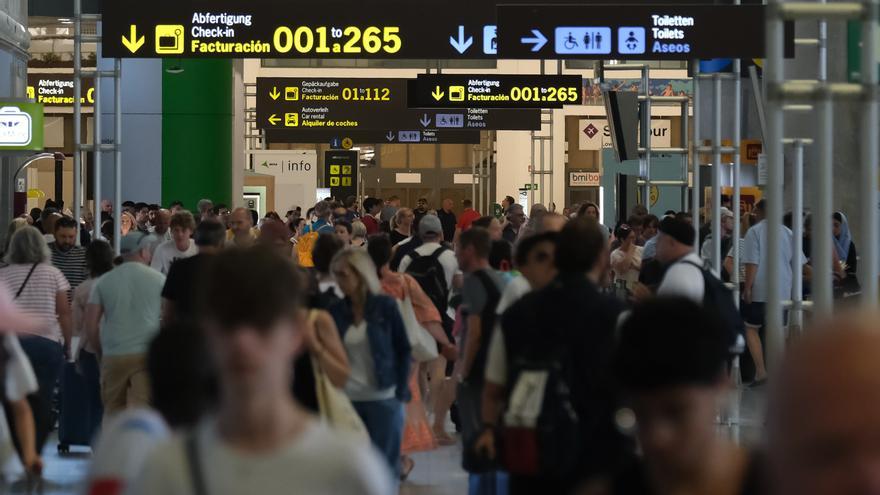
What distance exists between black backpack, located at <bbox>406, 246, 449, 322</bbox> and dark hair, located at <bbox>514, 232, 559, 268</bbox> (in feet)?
17.2

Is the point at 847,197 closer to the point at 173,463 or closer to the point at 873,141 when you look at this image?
the point at 873,141

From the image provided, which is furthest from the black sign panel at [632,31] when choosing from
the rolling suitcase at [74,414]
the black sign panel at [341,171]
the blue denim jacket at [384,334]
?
the black sign panel at [341,171]

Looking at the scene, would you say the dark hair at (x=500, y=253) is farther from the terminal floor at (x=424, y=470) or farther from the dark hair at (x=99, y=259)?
the dark hair at (x=99, y=259)

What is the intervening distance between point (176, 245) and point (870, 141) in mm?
8014

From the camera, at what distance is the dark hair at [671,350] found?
2.40m

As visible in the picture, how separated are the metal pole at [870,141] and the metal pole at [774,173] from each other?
238mm

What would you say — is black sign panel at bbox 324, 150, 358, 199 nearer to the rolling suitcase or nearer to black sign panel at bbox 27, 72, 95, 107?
black sign panel at bbox 27, 72, 95, 107

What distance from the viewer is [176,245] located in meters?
11.8

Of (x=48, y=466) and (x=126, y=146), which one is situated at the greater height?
(x=126, y=146)

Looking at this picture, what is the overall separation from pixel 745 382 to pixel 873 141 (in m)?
10.9

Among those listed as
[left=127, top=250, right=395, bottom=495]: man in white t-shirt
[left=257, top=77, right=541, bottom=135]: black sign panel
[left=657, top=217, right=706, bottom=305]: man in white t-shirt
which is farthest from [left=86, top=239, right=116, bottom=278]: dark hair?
[left=257, top=77, right=541, bottom=135]: black sign panel

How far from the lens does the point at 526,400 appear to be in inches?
196

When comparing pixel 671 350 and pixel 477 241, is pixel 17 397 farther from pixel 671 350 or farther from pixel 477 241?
pixel 671 350

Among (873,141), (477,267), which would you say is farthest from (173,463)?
(477,267)
